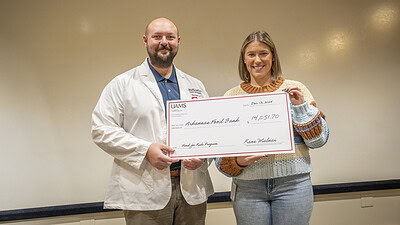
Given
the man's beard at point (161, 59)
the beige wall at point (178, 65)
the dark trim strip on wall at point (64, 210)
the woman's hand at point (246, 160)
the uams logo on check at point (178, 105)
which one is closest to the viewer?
the woman's hand at point (246, 160)

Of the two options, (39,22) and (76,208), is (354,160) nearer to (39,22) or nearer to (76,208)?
(76,208)

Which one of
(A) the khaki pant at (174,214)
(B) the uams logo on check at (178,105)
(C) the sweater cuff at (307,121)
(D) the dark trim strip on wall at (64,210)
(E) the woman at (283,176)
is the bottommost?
(D) the dark trim strip on wall at (64,210)

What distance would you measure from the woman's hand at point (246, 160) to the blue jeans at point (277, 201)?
0.10 m

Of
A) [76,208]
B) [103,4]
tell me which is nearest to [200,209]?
[76,208]

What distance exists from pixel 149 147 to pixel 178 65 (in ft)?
4.82

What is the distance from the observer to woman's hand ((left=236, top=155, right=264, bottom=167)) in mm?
1331

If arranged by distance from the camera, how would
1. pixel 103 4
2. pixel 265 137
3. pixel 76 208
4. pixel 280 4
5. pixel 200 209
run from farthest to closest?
pixel 280 4
pixel 103 4
pixel 76 208
pixel 200 209
pixel 265 137

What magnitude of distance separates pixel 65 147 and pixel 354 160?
101 inches

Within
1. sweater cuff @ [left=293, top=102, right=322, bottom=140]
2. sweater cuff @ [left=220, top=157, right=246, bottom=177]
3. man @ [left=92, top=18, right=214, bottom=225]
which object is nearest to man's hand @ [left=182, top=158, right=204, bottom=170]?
man @ [left=92, top=18, right=214, bottom=225]

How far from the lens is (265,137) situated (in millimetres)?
1338

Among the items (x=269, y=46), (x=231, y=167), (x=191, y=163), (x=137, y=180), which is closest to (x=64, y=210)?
(x=137, y=180)

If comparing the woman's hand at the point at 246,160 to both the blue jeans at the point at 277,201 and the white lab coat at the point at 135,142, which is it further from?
the white lab coat at the point at 135,142

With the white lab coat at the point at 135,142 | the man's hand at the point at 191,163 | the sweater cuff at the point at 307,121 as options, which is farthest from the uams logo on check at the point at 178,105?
the sweater cuff at the point at 307,121

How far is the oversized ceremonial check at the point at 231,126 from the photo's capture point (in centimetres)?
133
